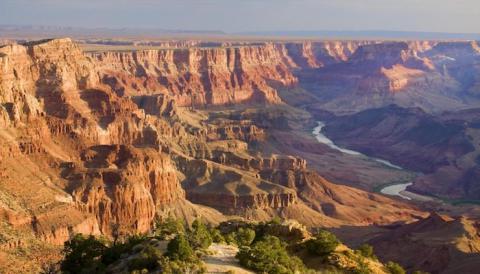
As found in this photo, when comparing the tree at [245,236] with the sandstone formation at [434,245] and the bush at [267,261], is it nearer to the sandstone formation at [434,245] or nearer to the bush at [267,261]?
the bush at [267,261]

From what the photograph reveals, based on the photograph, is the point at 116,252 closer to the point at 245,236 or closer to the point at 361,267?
the point at 245,236

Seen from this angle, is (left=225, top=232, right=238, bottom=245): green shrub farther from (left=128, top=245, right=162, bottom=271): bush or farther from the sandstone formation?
the sandstone formation

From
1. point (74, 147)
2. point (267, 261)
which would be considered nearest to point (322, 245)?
point (267, 261)

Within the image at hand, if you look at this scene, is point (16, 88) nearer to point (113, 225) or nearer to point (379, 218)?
point (113, 225)

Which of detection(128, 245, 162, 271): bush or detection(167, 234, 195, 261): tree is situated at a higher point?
detection(167, 234, 195, 261): tree

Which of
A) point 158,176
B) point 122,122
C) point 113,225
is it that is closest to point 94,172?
point 113,225

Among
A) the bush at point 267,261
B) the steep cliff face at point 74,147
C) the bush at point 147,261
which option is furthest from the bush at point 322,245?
the steep cliff face at point 74,147

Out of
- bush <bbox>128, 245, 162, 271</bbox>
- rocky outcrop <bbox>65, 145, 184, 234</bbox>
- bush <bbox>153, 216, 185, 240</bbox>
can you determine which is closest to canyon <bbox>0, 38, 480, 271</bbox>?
rocky outcrop <bbox>65, 145, 184, 234</bbox>
